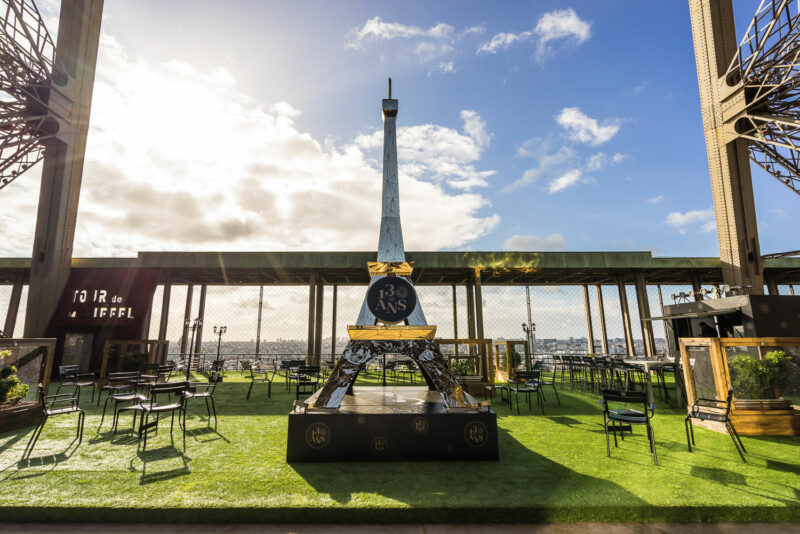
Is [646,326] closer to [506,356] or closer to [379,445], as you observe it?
[506,356]

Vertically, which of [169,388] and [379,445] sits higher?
[169,388]

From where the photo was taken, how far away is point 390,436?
18.3 feet

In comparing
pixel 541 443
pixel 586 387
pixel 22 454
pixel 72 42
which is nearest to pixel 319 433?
pixel 541 443

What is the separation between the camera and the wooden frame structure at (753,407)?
6.89m

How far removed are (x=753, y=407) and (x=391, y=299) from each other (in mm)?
7758

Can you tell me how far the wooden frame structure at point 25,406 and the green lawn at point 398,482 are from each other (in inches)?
13.1

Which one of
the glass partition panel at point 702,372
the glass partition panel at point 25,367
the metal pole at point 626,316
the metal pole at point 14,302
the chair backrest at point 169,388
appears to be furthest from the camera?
the metal pole at point 14,302

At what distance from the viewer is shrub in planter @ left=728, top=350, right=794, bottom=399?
281 inches

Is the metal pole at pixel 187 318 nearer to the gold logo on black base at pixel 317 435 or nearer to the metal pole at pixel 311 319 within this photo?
the metal pole at pixel 311 319

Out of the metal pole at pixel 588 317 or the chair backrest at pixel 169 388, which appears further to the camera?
the metal pole at pixel 588 317

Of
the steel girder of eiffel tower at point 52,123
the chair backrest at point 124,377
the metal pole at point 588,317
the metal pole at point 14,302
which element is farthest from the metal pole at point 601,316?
the metal pole at point 14,302

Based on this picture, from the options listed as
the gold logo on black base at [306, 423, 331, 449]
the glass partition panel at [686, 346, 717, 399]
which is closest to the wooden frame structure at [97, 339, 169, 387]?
the gold logo on black base at [306, 423, 331, 449]

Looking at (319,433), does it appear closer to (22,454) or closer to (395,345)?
(395,345)

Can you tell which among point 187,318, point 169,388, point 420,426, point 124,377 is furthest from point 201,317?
point 420,426
